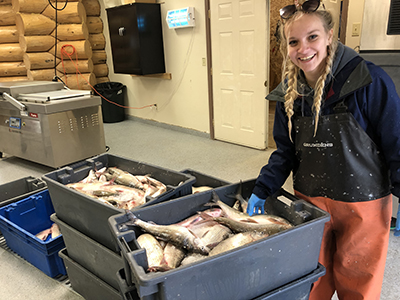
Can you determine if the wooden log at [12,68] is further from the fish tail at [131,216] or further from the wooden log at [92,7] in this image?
the fish tail at [131,216]

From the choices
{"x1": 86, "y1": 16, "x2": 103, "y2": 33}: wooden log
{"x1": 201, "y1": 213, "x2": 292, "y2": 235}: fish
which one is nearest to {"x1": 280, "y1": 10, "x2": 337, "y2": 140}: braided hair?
{"x1": 201, "y1": 213, "x2": 292, "y2": 235}: fish

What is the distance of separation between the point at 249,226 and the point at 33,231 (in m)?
1.92

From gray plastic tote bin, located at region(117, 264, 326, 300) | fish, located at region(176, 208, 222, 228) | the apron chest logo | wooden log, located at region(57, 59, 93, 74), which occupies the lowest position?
gray plastic tote bin, located at region(117, 264, 326, 300)

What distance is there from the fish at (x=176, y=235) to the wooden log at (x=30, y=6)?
540cm

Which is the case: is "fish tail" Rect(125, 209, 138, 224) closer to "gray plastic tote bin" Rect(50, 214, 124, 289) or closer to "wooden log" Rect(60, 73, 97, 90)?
"gray plastic tote bin" Rect(50, 214, 124, 289)

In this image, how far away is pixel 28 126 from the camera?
3.94 meters

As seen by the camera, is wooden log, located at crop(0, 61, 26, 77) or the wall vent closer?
the wall vent

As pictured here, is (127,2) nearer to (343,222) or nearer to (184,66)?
(184,66)

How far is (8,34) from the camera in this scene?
5.59 m

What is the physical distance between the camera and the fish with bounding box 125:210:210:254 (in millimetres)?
1181

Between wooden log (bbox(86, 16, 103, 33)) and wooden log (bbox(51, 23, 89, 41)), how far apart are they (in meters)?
0.45

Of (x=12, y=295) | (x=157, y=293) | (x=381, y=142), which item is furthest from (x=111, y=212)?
(x=12, y=295)

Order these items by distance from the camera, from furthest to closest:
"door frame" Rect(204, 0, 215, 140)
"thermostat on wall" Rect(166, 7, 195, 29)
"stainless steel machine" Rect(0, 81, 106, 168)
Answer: "thermostat on wall" Rect(166, 7, 195, 29) → "door frame" Rect(204, 0, 215, 140) → "stainless steel machine" Rect(0, 81, 106, 168)

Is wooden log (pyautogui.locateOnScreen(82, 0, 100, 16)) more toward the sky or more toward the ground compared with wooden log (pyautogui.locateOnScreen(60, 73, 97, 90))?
more toward the sky
